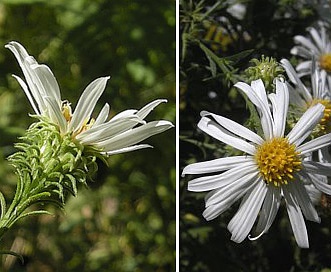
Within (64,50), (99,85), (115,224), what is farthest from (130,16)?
(99,85)

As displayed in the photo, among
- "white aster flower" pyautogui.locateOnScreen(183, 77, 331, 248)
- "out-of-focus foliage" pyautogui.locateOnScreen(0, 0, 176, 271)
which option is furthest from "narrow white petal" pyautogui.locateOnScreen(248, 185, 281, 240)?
"out-of-focus foliage" pyautogui.locateOnScreen(0, 0, 176, 271)

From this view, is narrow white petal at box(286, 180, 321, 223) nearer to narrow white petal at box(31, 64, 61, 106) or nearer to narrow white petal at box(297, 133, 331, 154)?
narrow white petal at box(297, 133, 331, 154)

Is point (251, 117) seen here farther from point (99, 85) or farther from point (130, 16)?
point (130, 16)

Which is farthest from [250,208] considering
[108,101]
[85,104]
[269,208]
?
[108,101]

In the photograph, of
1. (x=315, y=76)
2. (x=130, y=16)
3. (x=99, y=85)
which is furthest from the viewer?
(x=130, y=16)

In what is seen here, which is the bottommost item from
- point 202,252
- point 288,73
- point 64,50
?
point 202,252

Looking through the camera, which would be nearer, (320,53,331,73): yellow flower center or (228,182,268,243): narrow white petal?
(228,182,268,243): narrow white petal

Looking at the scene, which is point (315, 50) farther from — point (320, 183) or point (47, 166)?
point (47, 166)

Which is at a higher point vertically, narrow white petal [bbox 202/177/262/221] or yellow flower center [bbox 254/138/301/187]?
yellow flower center [bbox 254/138/301/187]
